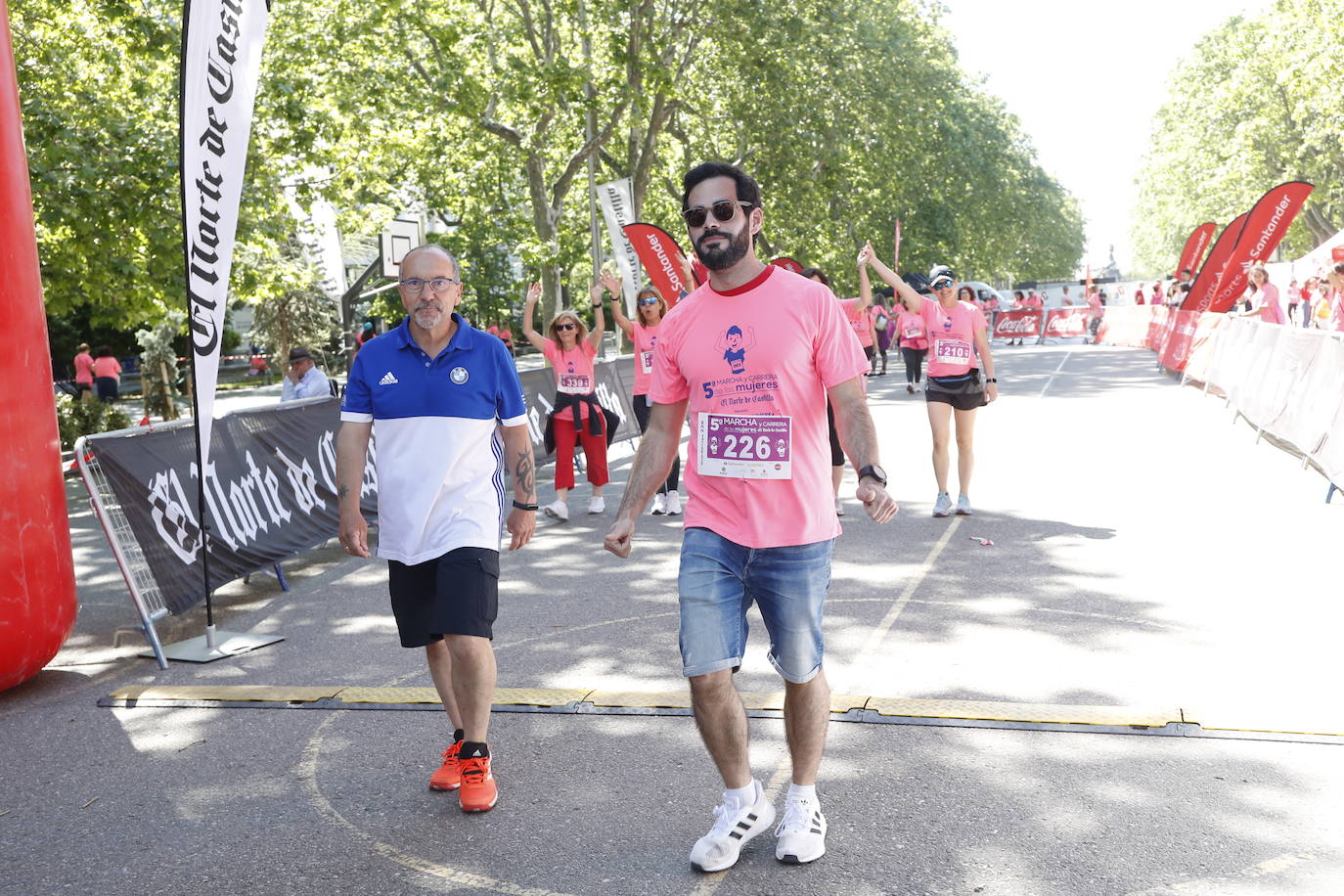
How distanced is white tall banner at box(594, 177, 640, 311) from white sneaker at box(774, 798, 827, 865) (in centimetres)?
2034

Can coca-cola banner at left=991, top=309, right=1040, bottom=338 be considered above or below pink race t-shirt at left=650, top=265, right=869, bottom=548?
below

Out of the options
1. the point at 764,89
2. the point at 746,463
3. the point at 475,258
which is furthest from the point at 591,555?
the point at 475,258

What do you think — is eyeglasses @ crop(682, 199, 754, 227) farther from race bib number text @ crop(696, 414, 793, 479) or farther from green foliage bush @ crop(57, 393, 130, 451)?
green foliage bush @ crop(57, 393, 130, 451)

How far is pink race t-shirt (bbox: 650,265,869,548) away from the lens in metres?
3.91

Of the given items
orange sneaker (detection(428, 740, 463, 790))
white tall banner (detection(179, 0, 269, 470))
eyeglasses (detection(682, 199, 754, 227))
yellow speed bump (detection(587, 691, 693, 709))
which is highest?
white tall banner (detection(179, 0, 269, 470))

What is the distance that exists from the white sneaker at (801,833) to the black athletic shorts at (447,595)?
1237 mm

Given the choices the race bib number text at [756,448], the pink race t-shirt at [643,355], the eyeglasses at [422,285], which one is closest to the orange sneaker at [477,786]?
the race bib number text at [756,448]

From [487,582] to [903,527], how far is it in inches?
233

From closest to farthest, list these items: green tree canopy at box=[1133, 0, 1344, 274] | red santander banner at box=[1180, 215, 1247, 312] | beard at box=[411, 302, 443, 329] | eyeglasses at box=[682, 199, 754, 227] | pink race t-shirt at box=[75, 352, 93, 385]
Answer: eyeglasses at box=[682, 199, 754, 227] → beard at box=[411, 302, 443, 329] → red santander banner at box=[1180, 215, 1247, 312] → pink race t-shirt at box=[75, 352, 93, 385] → green tree canopy at box=[1133, 0, 1344, 274]

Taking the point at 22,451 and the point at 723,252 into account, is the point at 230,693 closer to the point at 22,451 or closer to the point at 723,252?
the point at 22,451

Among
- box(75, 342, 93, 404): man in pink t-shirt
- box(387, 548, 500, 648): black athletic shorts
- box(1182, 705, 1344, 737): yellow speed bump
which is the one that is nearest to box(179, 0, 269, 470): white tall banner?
box(387, 548, 500, 648): black athletic shorts

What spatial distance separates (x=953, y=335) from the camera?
10.2 metres

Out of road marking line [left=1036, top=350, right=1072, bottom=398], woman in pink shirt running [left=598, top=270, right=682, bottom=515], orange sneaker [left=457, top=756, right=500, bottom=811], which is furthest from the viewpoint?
road marking line [left=1036, top=350, right=1072, bottom=398]

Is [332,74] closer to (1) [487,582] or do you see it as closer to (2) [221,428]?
(2) [221,428]
